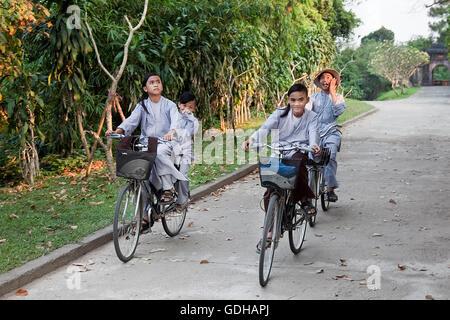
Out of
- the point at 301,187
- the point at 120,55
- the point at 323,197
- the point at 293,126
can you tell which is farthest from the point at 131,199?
the point at 120,55

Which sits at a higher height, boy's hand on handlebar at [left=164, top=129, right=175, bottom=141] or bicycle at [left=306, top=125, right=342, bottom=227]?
boy's hand on handlebar at [left=164, top=129, right=175, bottom=141]

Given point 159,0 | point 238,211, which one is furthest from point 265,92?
point 238,211

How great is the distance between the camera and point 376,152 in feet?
46.3

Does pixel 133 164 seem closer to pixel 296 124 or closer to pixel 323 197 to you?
pixel 296 124

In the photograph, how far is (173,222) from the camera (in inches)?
276

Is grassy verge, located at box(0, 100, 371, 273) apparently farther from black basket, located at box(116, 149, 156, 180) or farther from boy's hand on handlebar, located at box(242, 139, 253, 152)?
boy's hand on handlebar, located at box(242, 139, 253, 152)

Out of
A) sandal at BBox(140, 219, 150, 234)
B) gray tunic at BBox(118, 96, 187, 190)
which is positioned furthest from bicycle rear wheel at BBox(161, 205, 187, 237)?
gray tunic at BBox(118, 96, 187, 190)

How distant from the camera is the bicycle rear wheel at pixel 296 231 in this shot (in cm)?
593

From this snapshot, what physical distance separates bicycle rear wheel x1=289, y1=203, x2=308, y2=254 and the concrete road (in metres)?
0.10

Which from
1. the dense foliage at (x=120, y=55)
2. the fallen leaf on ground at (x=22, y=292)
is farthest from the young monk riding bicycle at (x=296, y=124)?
the dense foliage at (x=120, y=55)

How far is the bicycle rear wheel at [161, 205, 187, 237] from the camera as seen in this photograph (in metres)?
6.77

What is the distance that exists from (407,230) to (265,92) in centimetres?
1398

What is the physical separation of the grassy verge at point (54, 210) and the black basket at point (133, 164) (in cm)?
106
